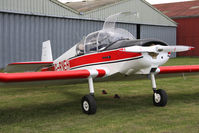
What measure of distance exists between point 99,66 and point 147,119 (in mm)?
1880

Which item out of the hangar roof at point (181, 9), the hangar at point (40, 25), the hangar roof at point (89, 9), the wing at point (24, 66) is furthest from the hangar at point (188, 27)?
the wing at point (24, 66)

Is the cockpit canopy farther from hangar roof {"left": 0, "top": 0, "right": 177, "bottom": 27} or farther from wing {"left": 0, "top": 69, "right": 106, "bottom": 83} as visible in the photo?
hangar roof {"left": 0, "top": 0, "right": 177, "bottom": 27}

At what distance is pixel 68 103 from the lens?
728 cm

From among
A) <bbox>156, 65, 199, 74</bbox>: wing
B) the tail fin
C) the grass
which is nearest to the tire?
the grass

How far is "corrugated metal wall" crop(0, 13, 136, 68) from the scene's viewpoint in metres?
16.9

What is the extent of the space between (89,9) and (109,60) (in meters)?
16.8

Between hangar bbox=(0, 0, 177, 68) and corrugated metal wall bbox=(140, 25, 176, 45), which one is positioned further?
corrugated metal wall bbox=(140, 25, 176, 45)

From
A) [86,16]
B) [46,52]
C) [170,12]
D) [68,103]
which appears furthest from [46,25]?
[170,12]

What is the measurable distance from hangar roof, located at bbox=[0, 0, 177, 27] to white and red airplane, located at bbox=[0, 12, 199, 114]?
11.0m

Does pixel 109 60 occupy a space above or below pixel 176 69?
above

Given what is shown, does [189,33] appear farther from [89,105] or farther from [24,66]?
[89,105]

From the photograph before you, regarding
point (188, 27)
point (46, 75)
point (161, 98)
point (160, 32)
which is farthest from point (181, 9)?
point (46, 75)

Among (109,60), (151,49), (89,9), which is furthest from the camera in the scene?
(89,9)

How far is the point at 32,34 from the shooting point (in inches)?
723
